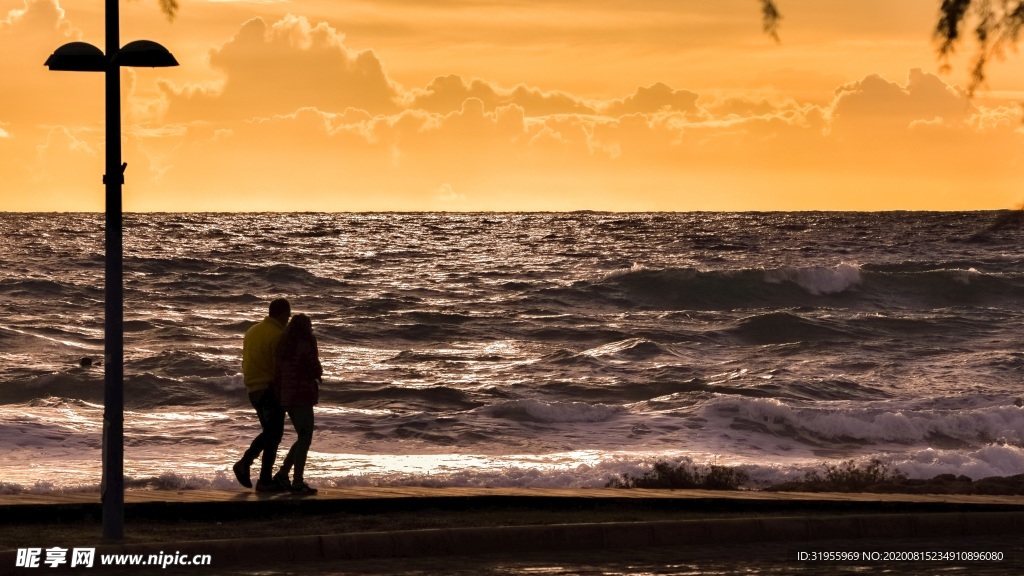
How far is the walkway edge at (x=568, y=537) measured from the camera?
8992 millimetres

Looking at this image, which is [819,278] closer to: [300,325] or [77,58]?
[300,325]

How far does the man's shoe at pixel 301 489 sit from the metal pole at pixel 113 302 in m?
2.27

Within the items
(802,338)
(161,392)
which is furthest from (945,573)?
(802,338)

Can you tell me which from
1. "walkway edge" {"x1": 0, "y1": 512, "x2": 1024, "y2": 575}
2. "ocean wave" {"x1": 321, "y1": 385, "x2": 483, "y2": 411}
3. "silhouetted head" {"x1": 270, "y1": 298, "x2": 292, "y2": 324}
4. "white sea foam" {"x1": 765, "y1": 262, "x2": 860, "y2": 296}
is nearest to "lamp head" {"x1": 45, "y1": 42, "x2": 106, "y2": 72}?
"walkway edge" {"x1": 0, "y1": 512, "x2": 1024, "y2": 575}

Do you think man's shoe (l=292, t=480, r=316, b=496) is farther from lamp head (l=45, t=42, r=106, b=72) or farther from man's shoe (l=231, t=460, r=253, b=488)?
lamp head (l=45, t=42, r=106, b=72)

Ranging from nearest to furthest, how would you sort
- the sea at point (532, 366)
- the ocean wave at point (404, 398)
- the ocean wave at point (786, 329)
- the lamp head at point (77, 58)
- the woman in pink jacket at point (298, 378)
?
1. the lamp head at point (77, 58)
2. the woman in pink jacket at point (298, 378)
3. the sea at point (532, 366)
4. the ocean wave at point (404, 398)
5. the ocean wave at point (786, 329)

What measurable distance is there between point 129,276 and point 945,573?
42786mm

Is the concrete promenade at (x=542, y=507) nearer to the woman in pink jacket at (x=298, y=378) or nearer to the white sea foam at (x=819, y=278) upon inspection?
the woman in pink jacket at (x=298, y=378)

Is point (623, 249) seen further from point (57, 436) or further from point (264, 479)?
point (264, 479)

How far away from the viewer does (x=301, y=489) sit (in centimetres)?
1158

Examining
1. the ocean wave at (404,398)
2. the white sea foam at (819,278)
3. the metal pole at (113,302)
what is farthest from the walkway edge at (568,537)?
the white sea foam at (819,278)

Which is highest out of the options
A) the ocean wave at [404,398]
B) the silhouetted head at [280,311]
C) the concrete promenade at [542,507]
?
the silhouetted head at [280,311]

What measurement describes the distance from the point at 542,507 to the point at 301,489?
7.02ft

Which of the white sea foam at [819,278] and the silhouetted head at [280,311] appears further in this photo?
the white sea foam at [819,278]
